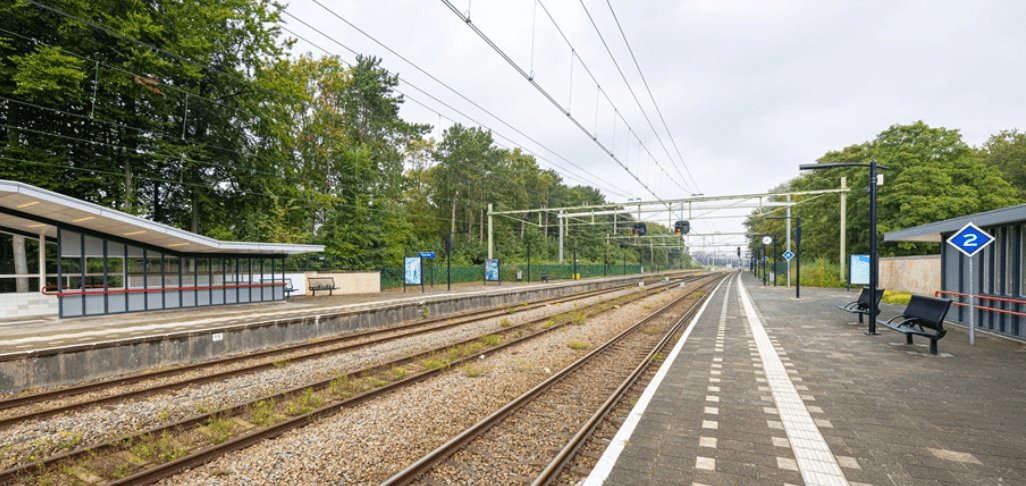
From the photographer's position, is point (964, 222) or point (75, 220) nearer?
point (964, 222)

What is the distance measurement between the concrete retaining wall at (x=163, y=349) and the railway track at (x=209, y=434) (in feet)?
15.2

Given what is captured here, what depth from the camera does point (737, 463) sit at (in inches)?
168

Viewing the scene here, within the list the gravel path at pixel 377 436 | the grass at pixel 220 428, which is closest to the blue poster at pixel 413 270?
the gravel path at pixel 377 436

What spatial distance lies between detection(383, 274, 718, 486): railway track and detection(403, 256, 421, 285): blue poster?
1964cm

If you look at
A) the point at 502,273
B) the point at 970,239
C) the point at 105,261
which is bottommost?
the point at 502,273

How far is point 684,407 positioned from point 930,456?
2444 mm

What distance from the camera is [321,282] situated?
2584cm

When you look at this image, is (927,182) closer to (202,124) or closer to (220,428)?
(220,428)

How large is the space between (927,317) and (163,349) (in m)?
16.7

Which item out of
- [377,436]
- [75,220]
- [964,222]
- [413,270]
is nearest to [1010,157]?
[964,222]

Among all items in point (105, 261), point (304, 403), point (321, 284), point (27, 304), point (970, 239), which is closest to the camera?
point (304, 403)

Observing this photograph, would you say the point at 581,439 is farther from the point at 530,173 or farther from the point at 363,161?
the point at 530,173

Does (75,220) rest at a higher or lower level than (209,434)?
higher

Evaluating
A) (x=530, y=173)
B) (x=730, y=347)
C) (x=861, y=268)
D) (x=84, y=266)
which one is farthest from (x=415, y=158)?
(x=730, y=347)
